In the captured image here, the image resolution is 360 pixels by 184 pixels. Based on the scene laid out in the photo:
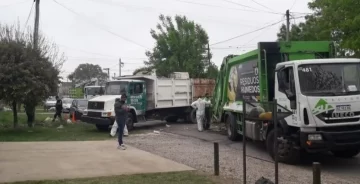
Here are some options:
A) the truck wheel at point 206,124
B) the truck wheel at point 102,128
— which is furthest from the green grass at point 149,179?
the truck wheel at point 102,128

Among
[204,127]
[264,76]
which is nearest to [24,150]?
[264,76]

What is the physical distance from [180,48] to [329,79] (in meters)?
32.9

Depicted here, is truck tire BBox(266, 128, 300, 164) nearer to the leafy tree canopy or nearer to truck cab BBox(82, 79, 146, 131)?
truck cab BBox(82, 79, 146, 131)

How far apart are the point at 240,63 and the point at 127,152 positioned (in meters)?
5.01

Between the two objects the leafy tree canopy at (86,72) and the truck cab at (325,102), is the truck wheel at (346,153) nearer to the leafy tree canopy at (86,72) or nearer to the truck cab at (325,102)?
the truck cab at (325,102)

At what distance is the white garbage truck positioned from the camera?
20.0m

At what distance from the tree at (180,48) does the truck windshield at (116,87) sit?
64.6ft

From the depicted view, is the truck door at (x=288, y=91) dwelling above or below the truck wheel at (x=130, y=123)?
above

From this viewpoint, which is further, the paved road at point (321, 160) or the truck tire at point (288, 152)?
the truck tire at point (288, 152)

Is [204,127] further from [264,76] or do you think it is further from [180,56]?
[180,56]

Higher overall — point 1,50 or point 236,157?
point 1,50

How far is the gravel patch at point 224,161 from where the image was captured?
9.05 meters

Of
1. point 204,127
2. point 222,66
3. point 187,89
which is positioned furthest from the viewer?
point 187,89

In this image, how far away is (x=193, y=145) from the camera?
14.5 metres
